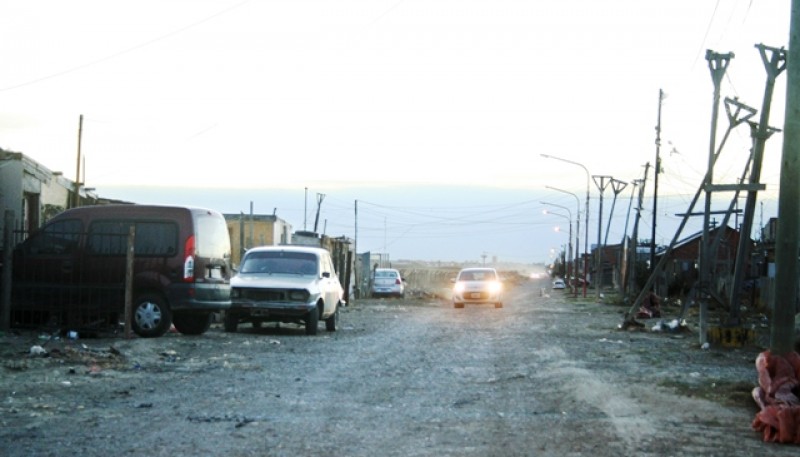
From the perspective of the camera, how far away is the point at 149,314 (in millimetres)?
16531

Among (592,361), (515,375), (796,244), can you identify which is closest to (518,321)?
(592,361)

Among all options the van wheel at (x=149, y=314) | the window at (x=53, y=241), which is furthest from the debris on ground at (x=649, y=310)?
the window at (x=53, y=241)

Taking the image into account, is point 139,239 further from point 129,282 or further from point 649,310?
point 649,310

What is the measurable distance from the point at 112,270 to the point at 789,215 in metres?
11.1

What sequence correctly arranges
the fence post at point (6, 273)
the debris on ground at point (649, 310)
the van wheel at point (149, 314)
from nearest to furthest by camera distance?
1. the fence post at point (6, 273)
2. the van wheel at point (149, 314)
3. the debris on ground at point (649, 310)

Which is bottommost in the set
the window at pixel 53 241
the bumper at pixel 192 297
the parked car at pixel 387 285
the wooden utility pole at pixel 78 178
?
the parked car at pixel 387 285

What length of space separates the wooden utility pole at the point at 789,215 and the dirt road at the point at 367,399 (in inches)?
34.6

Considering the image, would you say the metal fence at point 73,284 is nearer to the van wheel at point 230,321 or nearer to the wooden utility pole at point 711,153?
the van wheel at point 230,321

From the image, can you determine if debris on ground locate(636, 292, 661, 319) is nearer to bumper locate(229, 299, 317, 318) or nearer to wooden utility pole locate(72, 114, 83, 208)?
bumper locate(229, 299, 317, 318)

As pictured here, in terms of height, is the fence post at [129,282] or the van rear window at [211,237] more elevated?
the van rear window at [211,237]

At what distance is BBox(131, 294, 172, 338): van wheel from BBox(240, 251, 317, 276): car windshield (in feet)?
14.3

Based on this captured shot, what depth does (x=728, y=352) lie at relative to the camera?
17.1 m

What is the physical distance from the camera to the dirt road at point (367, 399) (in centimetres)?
754

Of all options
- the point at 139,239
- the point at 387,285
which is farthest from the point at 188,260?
the point at 387,285
